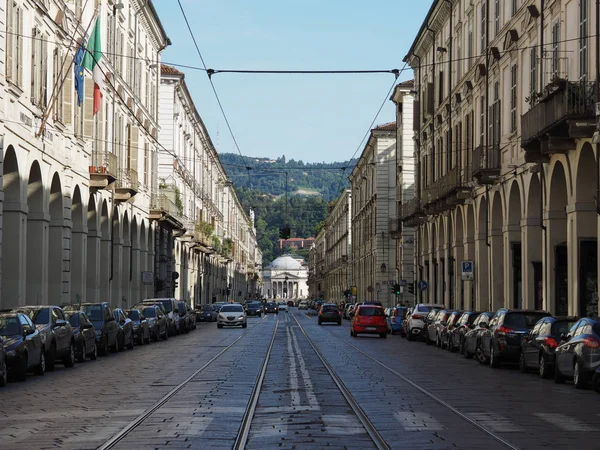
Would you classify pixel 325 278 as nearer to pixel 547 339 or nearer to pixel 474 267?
pixel 474 267

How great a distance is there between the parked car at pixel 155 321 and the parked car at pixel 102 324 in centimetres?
860

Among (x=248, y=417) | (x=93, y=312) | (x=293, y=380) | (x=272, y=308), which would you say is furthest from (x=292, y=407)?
(x=272, y=308)

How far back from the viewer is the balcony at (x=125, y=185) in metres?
47.6

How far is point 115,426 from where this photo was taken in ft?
45.0

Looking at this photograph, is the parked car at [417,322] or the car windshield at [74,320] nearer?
the car windshield at [74,320]

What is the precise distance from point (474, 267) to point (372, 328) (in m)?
5.11

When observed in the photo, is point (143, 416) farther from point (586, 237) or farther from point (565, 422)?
point (586, 237)

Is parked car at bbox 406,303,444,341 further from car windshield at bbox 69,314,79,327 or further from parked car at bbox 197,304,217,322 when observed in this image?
parked car at bbox 197,304,217,322

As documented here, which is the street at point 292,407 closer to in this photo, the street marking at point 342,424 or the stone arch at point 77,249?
the street marking at point 342,424

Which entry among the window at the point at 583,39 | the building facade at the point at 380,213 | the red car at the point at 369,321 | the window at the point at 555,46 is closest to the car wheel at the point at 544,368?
the window at the point at 583,39

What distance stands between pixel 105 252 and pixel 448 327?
16.9 metres

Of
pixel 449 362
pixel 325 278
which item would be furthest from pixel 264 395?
pixel 325 278

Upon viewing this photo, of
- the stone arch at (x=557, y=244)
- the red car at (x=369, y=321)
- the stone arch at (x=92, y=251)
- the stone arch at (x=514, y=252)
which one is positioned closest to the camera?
the stone arch at (x=557, y=244)

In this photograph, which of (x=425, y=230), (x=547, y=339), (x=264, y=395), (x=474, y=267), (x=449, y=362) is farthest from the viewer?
(x=425, y=230)
